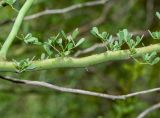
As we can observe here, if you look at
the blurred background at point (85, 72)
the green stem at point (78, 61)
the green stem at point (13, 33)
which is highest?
the green stem at point (13, 33)

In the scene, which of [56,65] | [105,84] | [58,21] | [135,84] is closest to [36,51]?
[58,21]

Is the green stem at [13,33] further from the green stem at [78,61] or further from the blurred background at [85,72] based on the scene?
the blurred background at [85,72]

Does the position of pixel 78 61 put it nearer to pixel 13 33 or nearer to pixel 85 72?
pixel 13 33

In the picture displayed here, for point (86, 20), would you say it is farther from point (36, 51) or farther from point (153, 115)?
point (153, 115)

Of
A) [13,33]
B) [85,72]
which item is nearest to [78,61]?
[13,33]

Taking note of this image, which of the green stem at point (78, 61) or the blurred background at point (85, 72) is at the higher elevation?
the green stem at point (78, 61)

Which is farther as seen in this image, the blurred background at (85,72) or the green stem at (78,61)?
the blurred background at (85,72)

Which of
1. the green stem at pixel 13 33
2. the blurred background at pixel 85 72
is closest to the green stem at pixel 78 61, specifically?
the green stem at pixel 13 33

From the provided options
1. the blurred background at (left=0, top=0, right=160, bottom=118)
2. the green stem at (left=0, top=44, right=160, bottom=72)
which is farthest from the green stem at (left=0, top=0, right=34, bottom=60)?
the blurred background at (left=0, top=0, right=160, bottom=118)
